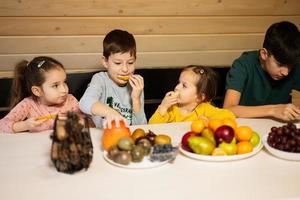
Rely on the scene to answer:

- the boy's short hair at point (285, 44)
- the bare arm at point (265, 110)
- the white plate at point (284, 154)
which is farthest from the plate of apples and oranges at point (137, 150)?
the boy's short hair at point (285, 44)

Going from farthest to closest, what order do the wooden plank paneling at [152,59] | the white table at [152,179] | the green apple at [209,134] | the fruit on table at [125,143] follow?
the wooden plank paneling at [152,59] < the green apple at [209,134] < the fruit on table at [125,143] < the white table at [152,179]

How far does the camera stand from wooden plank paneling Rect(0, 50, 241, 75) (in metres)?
2.33

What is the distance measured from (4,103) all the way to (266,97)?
155 cm

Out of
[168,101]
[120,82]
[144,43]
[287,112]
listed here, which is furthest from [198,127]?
[144,43]

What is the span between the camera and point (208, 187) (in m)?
1.07

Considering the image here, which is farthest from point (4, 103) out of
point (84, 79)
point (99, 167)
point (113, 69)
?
point (99, 167)

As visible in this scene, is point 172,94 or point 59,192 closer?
point 59,192

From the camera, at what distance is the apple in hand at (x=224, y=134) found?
1.23m

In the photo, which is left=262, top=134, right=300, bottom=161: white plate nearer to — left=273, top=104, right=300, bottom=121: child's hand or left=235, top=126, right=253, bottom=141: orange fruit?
left=235, top=126, right=253, bottom=141: orange fruit

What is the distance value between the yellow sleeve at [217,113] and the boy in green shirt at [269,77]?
0.35ft

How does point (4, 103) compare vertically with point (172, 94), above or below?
below

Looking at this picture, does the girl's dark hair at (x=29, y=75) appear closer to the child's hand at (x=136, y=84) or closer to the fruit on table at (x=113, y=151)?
the child's hand at (x=136, y=84)

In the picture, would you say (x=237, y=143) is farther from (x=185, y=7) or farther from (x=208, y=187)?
(x=185, y=7)

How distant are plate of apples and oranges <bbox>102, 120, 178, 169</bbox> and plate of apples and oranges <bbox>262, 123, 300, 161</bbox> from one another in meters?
0.37
